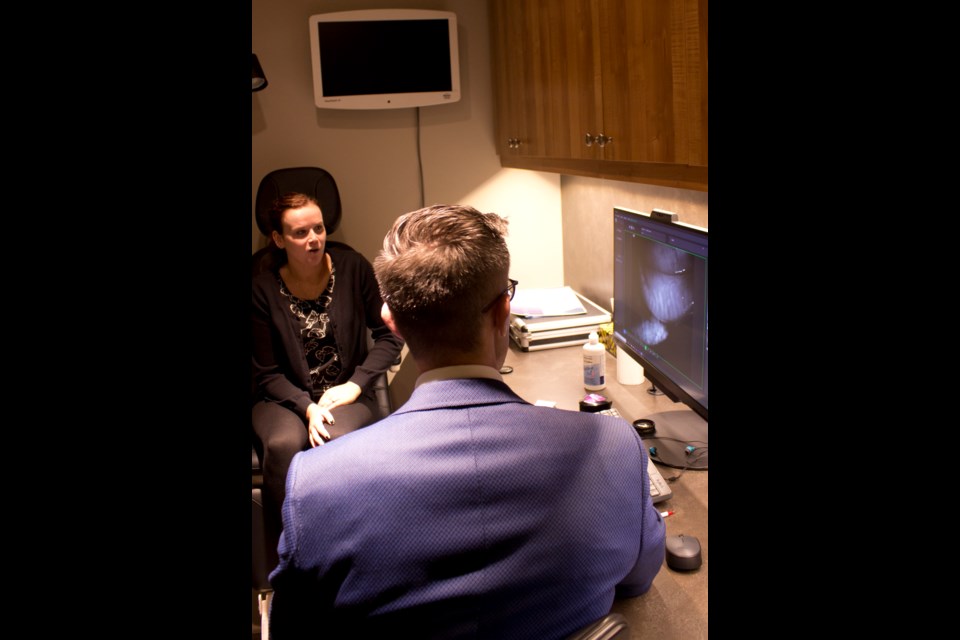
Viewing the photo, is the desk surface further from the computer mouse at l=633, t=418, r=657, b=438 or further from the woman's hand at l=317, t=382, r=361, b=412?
the woman's hand at l=317, t=382, r=361, b=412

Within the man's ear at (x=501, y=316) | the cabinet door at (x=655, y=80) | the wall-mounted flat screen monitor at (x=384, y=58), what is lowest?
the man's ear at (x=501, y=316)

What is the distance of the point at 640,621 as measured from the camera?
4.11 feet

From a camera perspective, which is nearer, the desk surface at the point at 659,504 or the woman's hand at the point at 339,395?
the desk surface at the point at 659,504

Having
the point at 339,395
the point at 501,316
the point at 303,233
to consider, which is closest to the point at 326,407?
the point at 339,395

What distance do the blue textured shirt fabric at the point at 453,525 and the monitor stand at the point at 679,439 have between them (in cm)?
73

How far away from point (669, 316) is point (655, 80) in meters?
0.55

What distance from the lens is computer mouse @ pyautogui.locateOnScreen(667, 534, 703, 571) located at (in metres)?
1.39

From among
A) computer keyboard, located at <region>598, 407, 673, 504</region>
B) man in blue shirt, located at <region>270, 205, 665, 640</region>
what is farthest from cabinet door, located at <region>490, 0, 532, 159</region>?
man in blue shirt, located at <region>270, 205, 665, 640</region>

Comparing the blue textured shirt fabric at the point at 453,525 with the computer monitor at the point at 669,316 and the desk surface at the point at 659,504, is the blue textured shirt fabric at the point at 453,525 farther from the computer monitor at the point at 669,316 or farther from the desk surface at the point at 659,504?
the computer monitor at the point at 669,316

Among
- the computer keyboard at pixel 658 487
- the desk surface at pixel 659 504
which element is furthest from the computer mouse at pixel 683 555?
the computer keyboard at pixel 658 487

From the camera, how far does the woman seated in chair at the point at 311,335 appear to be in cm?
267

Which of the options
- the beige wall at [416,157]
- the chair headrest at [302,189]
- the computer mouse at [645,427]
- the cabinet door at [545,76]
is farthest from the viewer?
the beige wall at [416,157]
